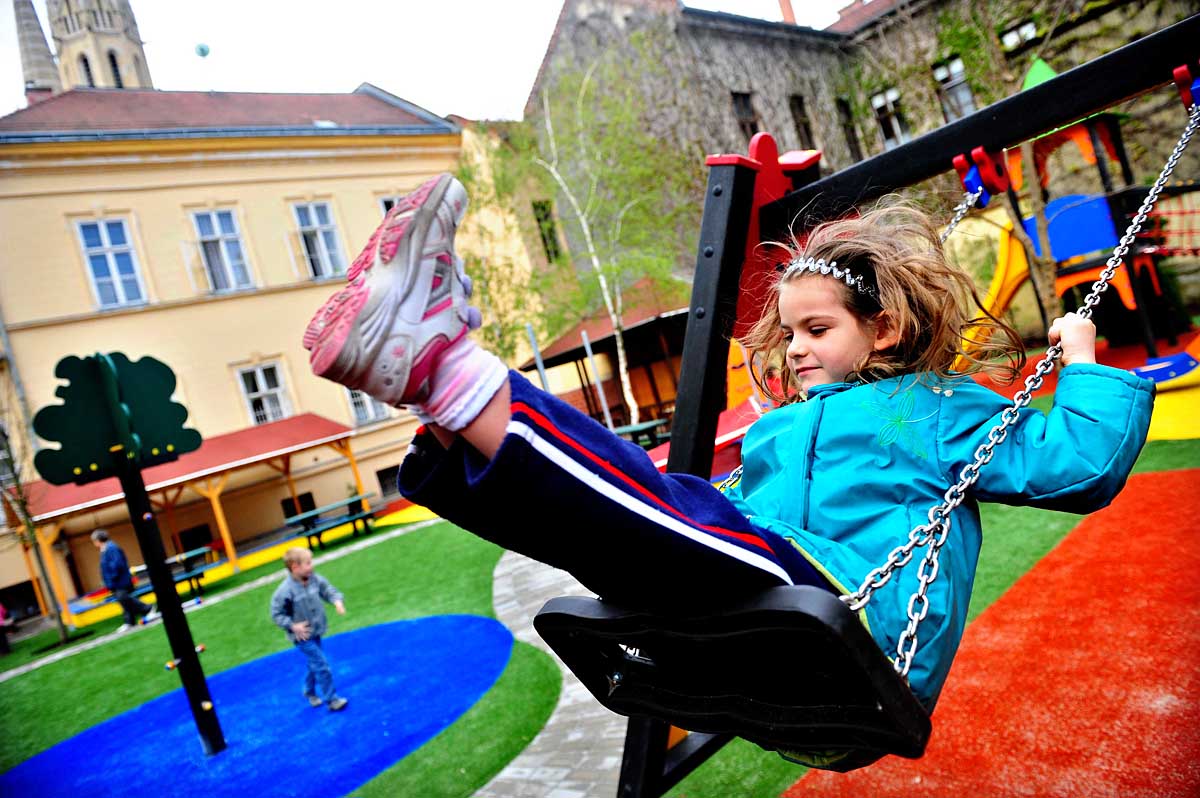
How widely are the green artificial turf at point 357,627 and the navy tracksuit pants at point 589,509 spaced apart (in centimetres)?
316

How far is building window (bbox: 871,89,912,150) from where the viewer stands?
66.1 ft

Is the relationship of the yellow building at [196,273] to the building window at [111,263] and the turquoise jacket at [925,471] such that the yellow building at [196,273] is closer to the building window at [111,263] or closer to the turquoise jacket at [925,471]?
the building window at [111,263]

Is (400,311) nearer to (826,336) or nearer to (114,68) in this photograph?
(826,336)

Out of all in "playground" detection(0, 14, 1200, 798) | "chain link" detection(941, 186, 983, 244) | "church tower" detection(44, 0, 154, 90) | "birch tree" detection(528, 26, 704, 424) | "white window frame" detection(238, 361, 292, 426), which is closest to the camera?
"chain link" detection(941, 186, 983, 244)

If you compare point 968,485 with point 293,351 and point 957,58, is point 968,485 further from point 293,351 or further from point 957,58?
point 957,58

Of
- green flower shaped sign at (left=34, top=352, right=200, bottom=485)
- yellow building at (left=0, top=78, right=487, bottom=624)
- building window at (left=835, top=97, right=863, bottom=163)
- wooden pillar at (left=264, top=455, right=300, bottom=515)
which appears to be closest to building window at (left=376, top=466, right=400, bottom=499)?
yellow building at (left=0, top=78, right=487, bottom=624)

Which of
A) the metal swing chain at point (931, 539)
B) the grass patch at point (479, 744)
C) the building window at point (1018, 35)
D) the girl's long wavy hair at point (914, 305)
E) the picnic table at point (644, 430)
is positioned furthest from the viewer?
the building window at point (1018, 35)

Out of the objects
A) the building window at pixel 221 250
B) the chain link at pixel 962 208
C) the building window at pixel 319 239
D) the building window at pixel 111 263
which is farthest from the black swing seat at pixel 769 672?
the building window at pixel 319 239

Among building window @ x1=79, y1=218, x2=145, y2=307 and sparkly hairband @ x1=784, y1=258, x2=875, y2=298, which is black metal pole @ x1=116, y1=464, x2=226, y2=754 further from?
building window @ x1=79, y1=218, x2=145, y2=307

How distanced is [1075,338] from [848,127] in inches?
852

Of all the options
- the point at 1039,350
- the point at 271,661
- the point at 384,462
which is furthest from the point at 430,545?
the point at 1039,350

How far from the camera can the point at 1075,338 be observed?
1698 millimetres

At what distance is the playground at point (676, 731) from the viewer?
109 inches

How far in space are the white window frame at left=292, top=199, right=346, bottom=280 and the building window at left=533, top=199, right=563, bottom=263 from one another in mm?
5038
